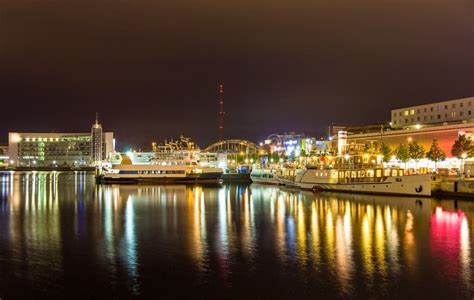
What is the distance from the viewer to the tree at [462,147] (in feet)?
154

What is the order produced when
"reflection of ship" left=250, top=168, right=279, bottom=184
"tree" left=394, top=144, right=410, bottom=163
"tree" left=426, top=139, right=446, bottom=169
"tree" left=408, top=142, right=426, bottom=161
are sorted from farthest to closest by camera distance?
"reflection of ship" left=250, top=168, right=279, bottom=184, "tree" left=394, top=144, right=410, bottom=163, "tree" left=408, top=142, right=426, bottom=161, "tree" left=426, top=139, right=446, bottom=169

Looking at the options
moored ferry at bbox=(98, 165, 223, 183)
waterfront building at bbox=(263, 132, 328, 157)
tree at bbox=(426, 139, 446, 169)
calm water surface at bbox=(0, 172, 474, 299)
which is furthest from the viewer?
waterfront building at bbox=(263, 132, 328, 157)

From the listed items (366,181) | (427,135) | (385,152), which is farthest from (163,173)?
(427,135)

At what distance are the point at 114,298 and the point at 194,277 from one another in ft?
8.89

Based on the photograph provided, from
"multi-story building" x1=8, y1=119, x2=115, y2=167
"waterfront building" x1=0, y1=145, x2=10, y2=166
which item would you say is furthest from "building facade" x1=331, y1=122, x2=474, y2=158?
"waterfront building" x1=0, y1=145, x2=10, y2=166

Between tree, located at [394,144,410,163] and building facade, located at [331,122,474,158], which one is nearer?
building facade, located at [331,122,474,158]

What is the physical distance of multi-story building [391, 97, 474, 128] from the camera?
55938 mm

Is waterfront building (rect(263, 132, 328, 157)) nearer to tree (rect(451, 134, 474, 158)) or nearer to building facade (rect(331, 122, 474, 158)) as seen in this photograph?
building facade (rect(331, 122, 474, 158))

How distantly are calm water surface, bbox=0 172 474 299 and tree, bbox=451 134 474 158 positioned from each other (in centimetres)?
1735

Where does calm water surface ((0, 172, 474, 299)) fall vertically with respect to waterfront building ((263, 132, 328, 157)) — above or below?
below

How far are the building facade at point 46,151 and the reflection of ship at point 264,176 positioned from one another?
3999 inches

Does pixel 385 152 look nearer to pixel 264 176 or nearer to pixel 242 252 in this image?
pixel 264 176

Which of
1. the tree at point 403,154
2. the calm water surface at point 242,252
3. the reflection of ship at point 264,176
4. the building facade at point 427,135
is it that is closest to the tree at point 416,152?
the tree at point 403,154

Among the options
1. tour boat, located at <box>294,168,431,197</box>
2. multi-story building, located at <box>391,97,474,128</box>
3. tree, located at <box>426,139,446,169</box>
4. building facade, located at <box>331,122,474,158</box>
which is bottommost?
tour boat, located at <box>294,168,431,197</box>
